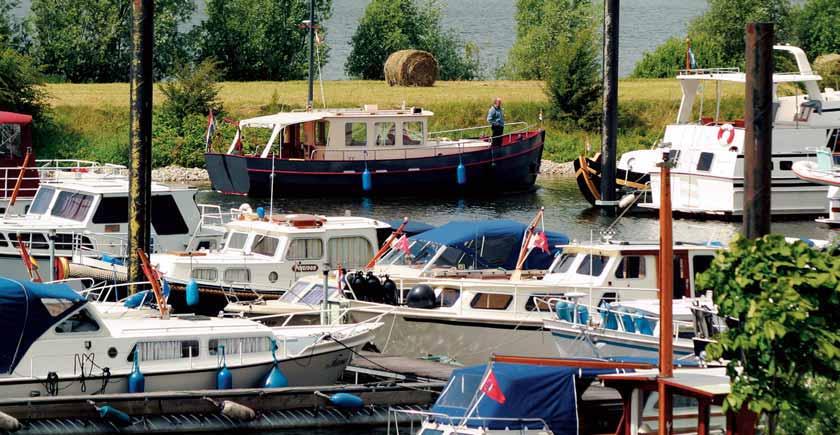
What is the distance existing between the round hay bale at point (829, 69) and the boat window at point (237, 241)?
39.5m

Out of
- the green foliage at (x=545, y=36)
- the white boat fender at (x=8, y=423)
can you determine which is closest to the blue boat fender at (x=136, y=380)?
the white boat fender at (x=8, y=423)

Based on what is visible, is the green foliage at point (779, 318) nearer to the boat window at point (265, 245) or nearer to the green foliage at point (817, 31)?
the boat window at point (265, 245)

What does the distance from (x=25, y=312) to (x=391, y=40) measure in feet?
206

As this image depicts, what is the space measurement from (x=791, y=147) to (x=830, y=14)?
41.1 m

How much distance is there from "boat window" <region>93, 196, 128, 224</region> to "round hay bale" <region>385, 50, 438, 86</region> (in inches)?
1484

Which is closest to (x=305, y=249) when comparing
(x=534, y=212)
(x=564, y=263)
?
(x=564, y=263)

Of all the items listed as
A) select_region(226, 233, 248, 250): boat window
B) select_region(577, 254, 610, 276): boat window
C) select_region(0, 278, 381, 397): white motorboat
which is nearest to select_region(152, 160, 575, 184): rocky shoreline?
select_region(226, 233, 248, 250): boat window

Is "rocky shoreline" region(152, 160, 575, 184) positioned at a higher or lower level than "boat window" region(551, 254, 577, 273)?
lower

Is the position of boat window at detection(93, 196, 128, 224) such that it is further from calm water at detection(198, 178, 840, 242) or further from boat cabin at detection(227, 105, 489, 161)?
boat cabin at detection(227, 105, 489, 161)

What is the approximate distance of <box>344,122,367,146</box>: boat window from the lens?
5322 centimetres

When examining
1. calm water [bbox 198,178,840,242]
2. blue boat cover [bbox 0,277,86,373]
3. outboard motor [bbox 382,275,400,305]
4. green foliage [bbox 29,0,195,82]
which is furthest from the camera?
green foliage [bbox 29,0,195,82]

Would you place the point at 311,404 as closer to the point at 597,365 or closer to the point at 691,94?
the point at 597,365

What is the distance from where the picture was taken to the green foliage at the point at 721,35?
257 ft

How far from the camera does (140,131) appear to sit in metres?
26.9
